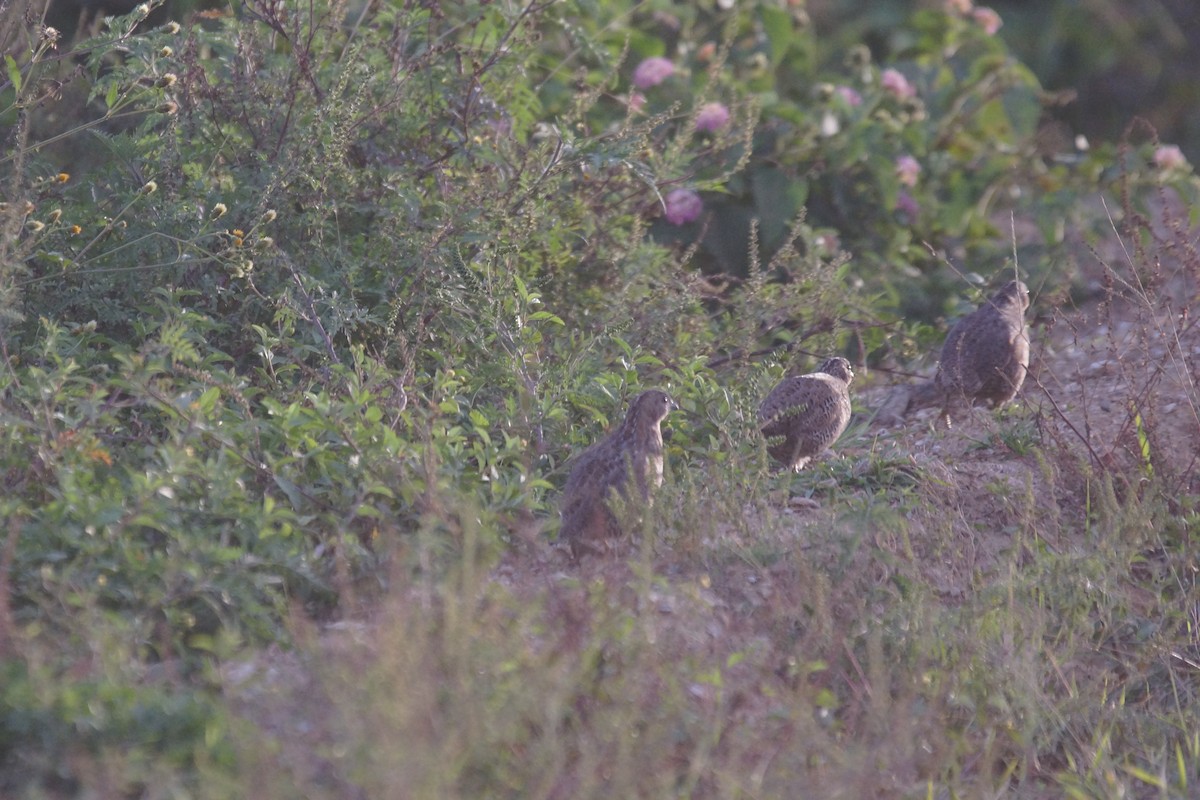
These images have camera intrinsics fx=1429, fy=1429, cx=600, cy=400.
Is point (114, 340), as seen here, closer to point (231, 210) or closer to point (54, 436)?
point (231, 210)

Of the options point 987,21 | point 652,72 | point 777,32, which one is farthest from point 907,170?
point 987,21

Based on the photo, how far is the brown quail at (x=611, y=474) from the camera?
179 inches

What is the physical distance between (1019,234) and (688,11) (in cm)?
247

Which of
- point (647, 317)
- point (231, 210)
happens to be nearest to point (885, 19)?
point (647, 317)

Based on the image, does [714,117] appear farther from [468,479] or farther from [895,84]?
[468,479]

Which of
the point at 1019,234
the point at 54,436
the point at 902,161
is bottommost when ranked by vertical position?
the point at 1019,234

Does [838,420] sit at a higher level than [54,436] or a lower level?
lower

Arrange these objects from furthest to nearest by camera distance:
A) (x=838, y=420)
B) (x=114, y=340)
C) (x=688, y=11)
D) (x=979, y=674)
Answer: (x=688, y=11) < (x=838, y=420) < (x=114, y=340) < (x=979, y=674)

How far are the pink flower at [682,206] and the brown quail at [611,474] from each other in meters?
2.39

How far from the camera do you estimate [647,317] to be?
6074 millimetres

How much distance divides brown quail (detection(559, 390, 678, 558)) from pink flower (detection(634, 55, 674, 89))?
10.9ft

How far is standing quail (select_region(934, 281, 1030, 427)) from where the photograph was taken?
6.15 metres

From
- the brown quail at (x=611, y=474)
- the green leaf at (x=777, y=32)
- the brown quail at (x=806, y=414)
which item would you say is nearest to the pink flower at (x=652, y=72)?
the green leaf at (x=777, y=32)

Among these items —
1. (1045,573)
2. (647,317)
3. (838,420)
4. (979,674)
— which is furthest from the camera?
(647,317)
